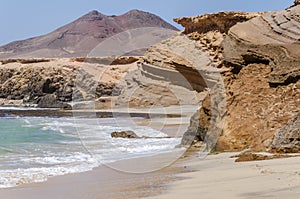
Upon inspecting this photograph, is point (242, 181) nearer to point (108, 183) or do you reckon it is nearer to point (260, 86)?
point (108, 183)

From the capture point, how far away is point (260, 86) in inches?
384

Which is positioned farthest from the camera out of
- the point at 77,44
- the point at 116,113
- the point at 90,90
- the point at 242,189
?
the point at 77,44

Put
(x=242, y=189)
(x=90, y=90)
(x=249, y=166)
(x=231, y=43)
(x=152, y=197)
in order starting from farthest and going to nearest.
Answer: (x=90, y=90) < (x=231, y=43) < (x=249, y=166) < (x=152, y=197) < (x=242, y=189)

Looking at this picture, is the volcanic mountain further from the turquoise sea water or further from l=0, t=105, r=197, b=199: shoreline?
l=0, t=105, r=197, b=199: shoreline

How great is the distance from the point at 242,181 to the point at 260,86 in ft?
15.1

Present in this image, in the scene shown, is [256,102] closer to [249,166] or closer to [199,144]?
[199,144]

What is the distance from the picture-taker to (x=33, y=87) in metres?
49.0

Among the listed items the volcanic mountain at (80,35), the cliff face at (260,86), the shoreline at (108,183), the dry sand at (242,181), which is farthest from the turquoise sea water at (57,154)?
the volcanic mountain at (80,35)

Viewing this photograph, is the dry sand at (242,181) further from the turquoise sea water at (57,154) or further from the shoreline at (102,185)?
the turquoise sea water at (57,154)

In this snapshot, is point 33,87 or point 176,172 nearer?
point 176,172

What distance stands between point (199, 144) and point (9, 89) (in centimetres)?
4323

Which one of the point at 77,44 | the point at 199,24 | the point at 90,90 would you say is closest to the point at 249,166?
the point at 199,24

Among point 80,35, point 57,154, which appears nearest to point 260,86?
point 57,154

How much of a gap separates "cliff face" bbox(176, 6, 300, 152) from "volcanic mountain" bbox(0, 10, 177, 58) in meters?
104
